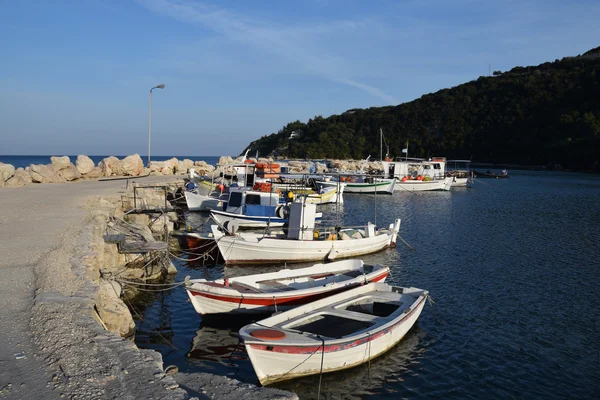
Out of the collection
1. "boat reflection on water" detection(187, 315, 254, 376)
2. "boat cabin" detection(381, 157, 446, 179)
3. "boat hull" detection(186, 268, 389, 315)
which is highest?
"boat cabin" detection(381, 157, 446, 179)

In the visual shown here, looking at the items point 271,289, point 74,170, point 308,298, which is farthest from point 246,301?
point 74,170

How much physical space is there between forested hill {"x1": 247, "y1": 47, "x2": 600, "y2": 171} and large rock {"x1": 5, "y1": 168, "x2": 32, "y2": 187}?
8607 cm

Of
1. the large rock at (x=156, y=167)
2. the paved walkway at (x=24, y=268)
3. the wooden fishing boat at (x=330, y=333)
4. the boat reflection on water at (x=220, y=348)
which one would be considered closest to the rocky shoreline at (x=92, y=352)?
the paved walkway at (x=24, y=268)

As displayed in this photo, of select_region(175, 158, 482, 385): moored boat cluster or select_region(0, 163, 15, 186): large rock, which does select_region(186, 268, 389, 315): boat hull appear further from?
select_region(0, 163, 15, 186): large rock

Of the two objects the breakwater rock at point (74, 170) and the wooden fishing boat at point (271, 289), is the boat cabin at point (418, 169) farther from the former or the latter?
the wooden fishing boat at point (271, 289)

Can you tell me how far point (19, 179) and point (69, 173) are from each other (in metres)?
5.25

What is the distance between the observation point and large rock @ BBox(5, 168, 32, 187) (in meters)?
29.1

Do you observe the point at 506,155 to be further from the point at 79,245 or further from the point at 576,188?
the point at 79,245

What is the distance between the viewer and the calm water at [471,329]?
9656mm

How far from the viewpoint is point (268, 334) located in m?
9.11

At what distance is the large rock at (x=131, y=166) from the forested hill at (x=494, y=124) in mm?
71902

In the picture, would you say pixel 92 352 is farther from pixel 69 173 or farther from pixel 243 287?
pixel 69 173

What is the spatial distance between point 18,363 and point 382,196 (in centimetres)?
4552

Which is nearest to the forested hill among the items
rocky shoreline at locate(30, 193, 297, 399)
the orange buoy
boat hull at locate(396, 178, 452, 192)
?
boat hull at locate(396, 178, 452, 192)
